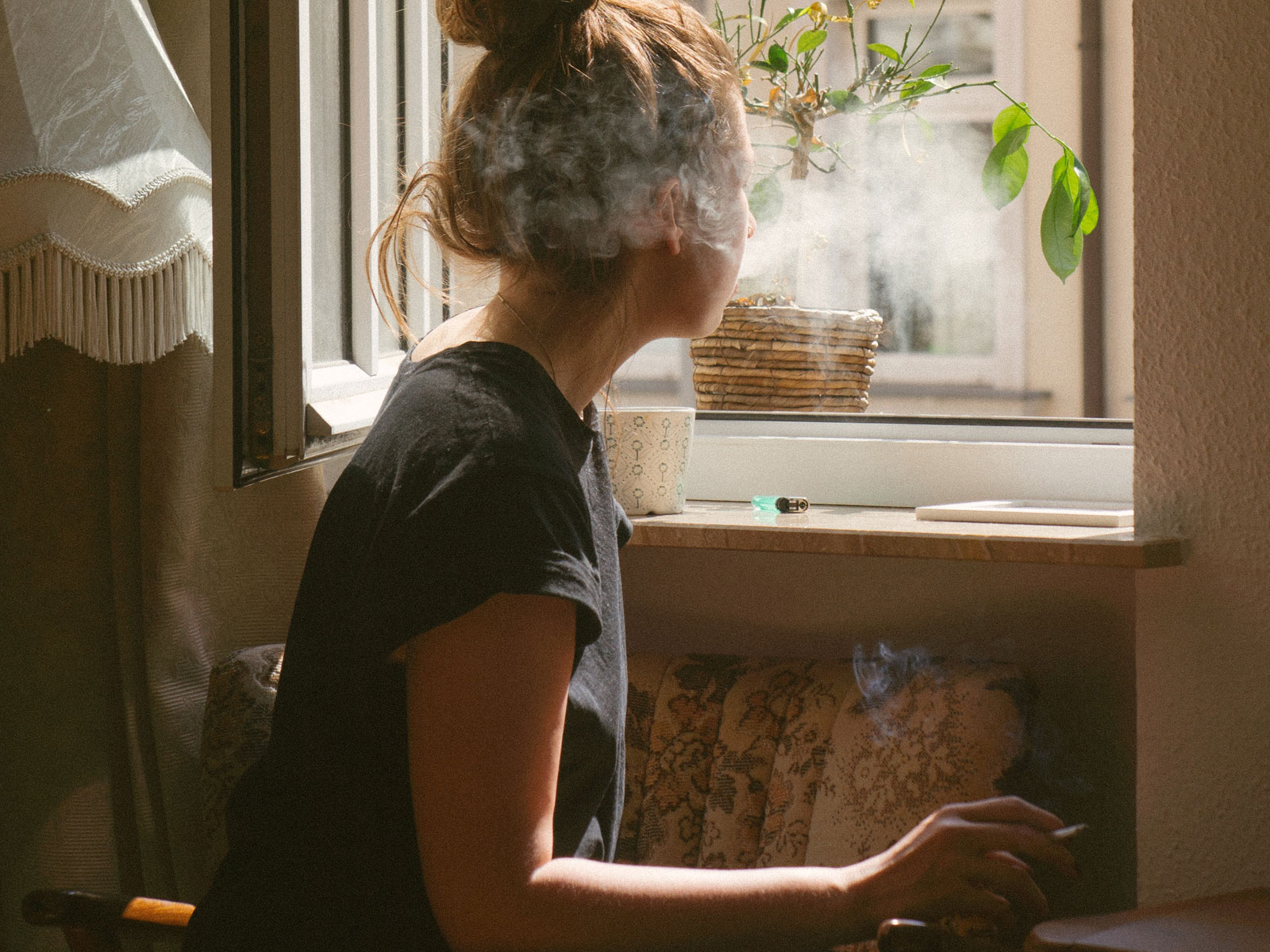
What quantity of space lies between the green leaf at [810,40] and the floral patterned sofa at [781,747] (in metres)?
0.89

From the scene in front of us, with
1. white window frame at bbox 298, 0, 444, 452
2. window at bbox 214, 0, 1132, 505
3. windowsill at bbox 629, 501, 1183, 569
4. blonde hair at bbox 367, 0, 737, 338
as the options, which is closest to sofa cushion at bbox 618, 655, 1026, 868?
windowsill at bbox 629, 501, 1183, 569

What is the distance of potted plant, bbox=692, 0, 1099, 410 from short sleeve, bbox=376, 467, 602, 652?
0.99 metres

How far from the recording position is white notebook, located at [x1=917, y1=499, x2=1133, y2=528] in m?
1.35

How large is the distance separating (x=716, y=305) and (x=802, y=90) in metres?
0.85

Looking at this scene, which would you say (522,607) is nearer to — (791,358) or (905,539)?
(905,539)

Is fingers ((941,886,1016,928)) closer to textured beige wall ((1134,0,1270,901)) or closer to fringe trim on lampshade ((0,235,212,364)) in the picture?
textured beige wall ((1134,0,1270,901))

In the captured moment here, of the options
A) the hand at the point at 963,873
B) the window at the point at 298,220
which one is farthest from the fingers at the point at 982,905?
the window at the point at 298,220

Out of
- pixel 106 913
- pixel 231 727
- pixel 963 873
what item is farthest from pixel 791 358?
pixel 106 913

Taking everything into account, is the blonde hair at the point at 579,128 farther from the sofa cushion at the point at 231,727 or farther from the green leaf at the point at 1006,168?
the green leaf at the point at 1006,168

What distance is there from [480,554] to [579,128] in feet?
1.30

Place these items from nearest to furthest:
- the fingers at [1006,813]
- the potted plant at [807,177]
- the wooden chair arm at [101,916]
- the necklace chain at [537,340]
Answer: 1. the fingers at [1006,813]
2. the necklace chain at [537,340]
3. the wooden chair arm at [101,916]
4. the potted plant at [807,177]

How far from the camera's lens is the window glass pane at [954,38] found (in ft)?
6.07

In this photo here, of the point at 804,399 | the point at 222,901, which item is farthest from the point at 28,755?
the point at 804,399

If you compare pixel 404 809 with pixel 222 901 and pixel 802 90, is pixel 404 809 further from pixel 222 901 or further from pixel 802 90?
pixel 802 90
